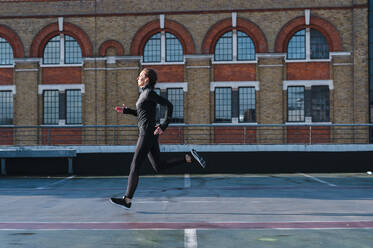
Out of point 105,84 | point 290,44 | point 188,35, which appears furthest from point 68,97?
point 290,44

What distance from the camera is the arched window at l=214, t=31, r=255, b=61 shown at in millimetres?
23406

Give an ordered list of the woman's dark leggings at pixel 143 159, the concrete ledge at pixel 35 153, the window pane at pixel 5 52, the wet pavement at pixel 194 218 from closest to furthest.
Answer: the wet pavement at pixel 194 218 < the woman's dark leggings at pixel 143 159 < the concrete ledge at pixel 35 153 < the window pane at pixel 5 52

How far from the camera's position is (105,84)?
2369 centimetres

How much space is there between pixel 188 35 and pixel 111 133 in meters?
6.87

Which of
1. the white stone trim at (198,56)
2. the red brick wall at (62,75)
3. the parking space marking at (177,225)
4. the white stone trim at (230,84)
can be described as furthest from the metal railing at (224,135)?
the parking space marking at (177,225)

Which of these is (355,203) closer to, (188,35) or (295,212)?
(295,212)

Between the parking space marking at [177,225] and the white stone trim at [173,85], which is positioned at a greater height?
the white stone trim at [173,85]

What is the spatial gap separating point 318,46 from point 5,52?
17694 mm

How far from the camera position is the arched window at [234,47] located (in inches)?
922

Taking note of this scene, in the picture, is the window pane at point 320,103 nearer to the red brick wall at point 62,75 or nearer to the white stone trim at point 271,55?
the white stone trim at point 271,55

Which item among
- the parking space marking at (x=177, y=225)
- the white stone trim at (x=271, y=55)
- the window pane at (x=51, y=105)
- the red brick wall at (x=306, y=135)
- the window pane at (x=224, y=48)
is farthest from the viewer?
the window pane at (x=51, y=105)

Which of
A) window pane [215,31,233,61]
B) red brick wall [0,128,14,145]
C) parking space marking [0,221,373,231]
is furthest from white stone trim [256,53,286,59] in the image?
parking space marking [0,221,373,231]

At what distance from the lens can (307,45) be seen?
2316cm

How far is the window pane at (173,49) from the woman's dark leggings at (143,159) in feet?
56.3
